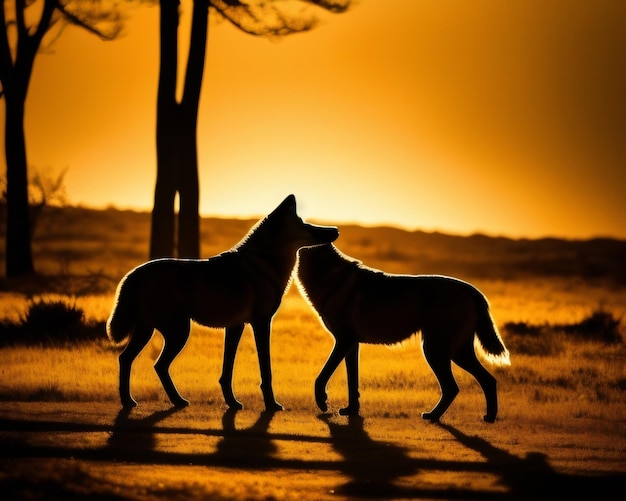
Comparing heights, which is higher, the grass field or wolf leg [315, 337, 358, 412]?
wolf leg [315, 337, 358, 412]

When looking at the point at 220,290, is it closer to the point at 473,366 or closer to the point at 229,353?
the point at 229,353

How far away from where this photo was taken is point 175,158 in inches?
778

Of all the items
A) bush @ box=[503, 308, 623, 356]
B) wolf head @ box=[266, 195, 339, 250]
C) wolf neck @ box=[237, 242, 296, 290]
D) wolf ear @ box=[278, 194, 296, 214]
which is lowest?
bush @ box=[503, 308, 623, 356]

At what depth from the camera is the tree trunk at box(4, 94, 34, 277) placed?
2833 cm

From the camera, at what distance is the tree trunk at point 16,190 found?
1115 inches

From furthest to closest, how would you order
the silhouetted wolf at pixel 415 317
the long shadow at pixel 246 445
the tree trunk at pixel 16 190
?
the tree trunk at pixel 16 190
the silhouetted wolf at pixel 415 317
the long shadow at pixel 246 445

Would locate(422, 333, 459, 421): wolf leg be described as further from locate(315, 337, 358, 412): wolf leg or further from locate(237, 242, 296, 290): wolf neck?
locate(237, 242, 296, 290): wolf neck

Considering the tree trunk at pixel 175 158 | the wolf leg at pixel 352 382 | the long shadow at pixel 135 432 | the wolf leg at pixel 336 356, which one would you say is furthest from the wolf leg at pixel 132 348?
the tree trunk at pixel 175 158

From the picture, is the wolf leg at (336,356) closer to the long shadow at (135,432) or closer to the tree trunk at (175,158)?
the long shadow at (135,432)

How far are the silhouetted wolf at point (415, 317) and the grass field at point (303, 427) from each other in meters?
0.37

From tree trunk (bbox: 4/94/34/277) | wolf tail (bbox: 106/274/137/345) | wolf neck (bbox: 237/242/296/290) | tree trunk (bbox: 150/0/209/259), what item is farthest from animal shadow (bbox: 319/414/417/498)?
tree trunk (bbox: 4/94/34/277)

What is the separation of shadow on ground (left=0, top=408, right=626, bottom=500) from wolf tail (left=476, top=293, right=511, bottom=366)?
79 centimetres

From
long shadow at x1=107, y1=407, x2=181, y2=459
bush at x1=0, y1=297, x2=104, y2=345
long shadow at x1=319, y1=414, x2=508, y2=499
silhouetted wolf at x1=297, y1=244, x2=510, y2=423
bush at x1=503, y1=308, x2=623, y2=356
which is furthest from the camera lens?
bush at x1=503, y1=308, x2=623, y2=356

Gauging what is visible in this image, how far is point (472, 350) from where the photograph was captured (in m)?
12.5
